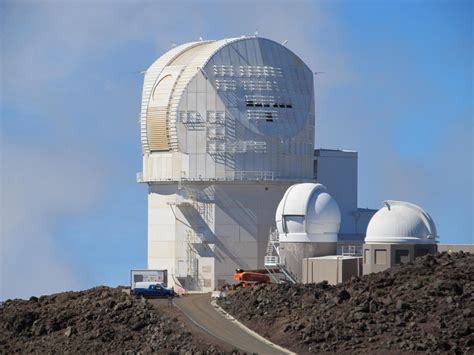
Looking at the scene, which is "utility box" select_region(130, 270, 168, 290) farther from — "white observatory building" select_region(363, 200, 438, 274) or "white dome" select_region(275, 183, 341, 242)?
"white observatory building" select_region(363, 200, 438, 274)

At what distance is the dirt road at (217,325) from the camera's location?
2343 inches

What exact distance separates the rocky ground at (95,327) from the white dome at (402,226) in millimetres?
11725

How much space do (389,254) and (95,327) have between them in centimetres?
1426

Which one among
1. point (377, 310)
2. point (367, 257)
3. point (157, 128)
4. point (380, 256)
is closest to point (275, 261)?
point (367, 257)

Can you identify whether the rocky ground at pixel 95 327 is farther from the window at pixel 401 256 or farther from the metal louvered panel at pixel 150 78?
the metal louvered panel at pixel 150 78

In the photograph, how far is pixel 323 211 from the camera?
76125mm

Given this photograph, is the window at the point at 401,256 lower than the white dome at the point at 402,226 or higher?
lower

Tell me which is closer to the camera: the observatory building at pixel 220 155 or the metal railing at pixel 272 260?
the metal railing at pixel 272 260

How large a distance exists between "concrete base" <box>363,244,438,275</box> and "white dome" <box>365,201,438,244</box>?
0.26 m

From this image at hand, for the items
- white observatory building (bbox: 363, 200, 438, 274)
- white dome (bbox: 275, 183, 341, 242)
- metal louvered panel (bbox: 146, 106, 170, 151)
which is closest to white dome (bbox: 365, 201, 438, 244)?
white observatory building (bbox: 363, 200, 438, 274)

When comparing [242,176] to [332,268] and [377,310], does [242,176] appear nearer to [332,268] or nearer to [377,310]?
[332,268]

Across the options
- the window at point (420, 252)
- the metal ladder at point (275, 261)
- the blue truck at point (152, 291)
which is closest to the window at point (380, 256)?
the window at point (420, 252)

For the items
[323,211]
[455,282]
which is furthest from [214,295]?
[455,282]

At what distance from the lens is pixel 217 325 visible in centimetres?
6378
